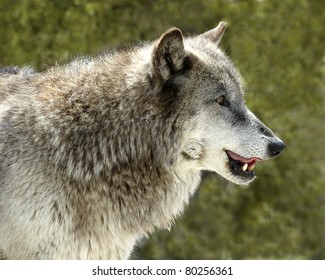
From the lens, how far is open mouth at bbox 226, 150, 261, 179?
6511 mm

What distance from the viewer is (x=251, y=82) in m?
14.8

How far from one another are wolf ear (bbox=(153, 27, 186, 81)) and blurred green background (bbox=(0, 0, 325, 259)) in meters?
6.99

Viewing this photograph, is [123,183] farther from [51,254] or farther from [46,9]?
[46,9]

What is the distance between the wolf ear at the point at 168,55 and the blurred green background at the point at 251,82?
6990mm

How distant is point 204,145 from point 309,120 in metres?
9.19

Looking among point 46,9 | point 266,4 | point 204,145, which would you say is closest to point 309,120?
point 266,4

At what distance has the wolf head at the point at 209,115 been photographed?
642 centimetres

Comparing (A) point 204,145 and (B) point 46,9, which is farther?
(B) point 46,9

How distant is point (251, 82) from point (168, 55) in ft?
28.0

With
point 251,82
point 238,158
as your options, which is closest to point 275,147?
point 238,158

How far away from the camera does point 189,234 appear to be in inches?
569
